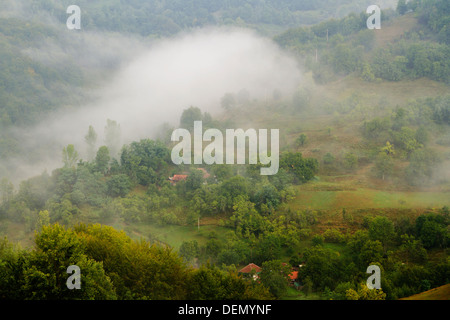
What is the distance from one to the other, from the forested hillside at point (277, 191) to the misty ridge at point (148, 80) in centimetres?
236

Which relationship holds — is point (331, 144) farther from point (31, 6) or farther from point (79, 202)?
point (31, 6)

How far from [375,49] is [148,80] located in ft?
163

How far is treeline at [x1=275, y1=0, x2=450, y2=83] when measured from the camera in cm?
6256

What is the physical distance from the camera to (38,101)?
77.5 metres

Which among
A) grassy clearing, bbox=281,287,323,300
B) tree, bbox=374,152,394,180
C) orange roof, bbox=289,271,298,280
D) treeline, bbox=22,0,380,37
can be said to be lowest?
grassy clearing, bbox=281,287,323,300

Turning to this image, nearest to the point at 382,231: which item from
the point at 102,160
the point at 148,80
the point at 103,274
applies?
the point at 103,274

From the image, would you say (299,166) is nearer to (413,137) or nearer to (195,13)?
(413,137)

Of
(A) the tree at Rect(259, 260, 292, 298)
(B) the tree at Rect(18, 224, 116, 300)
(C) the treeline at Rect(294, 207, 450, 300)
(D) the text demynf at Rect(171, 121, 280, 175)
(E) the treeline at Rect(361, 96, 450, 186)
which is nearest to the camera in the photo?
Answer: (B) the tree at Rect(18, 224, 116, 300)

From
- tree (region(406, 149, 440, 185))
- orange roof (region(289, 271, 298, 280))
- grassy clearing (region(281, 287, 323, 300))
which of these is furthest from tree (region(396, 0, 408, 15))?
grassy clearing (region(281, 287, 323, 300))

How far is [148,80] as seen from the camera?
327ft

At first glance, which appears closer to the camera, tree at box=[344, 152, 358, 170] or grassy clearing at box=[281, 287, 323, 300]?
grassy clearing at box=[281, 287, 323, 300]

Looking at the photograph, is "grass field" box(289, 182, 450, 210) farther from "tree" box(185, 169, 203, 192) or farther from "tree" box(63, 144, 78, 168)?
"tree" box(63, 144, 78, 168)

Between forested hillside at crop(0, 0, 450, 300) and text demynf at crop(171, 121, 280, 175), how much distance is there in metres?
1.03

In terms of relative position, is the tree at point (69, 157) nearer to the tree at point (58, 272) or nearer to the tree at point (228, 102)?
the tree at point (58, 272)
